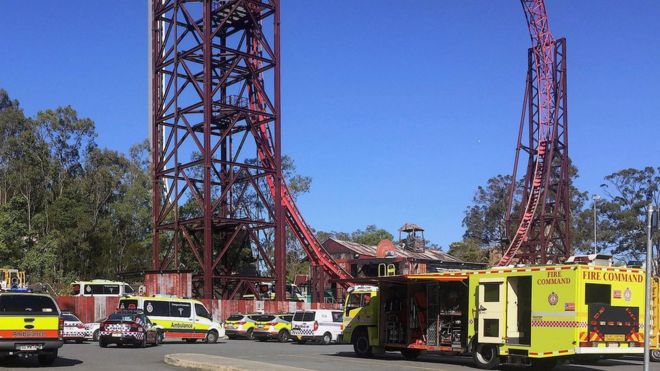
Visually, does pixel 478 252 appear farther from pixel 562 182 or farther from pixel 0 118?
pixel 0 118

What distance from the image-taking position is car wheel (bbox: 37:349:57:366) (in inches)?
822

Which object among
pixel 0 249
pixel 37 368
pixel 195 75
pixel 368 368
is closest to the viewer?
pixel 37 368

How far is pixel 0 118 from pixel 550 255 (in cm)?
4765

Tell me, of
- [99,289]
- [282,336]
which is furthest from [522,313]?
[99,289]

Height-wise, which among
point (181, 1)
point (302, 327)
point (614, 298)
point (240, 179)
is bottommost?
point (302, 327)

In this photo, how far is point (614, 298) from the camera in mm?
20547

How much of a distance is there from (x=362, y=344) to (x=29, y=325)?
38.8 ft

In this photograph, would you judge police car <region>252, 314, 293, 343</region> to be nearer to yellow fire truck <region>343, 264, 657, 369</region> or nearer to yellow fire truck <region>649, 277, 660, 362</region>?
yellow fire truck <region>343, 264, 657, 369</region>

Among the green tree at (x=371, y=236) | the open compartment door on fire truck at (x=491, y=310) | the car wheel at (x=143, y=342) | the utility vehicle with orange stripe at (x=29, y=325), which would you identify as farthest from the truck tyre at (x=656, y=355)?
the green tree at (x=371, y=236)

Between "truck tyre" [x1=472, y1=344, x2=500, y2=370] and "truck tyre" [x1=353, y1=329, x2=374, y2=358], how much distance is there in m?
5.59

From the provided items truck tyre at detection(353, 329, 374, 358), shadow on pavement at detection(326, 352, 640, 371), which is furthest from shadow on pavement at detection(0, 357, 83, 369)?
truck tyre at detection(353, 329, 374, 358)

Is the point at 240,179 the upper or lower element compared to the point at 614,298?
upper

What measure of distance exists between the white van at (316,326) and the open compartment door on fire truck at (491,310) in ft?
51.3

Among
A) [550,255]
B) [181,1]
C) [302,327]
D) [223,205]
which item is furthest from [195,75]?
[550,255]
